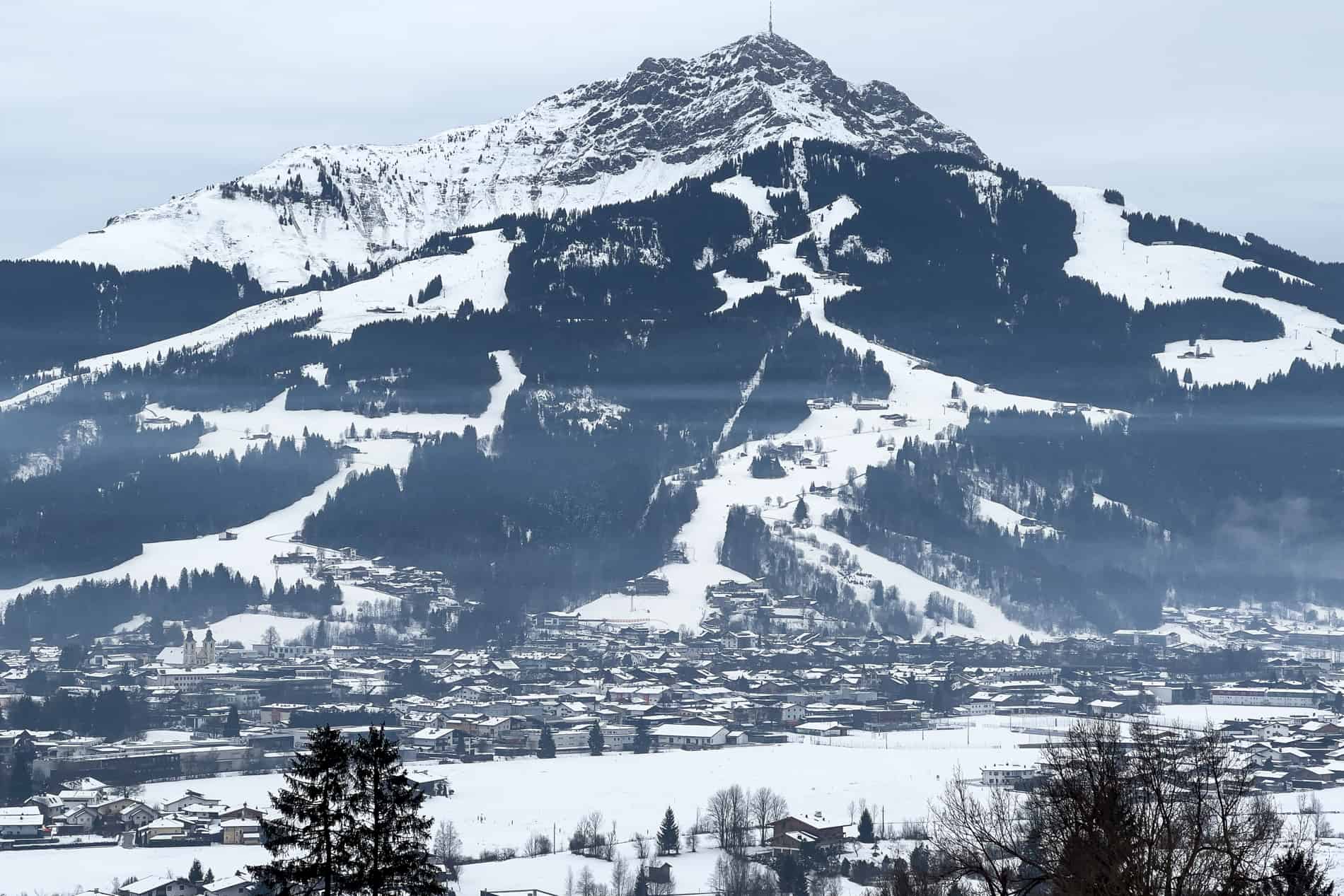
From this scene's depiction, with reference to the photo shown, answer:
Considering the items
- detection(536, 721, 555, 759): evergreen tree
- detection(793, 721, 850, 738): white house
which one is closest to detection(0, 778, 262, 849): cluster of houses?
detection(536, 721, 555, 759): evergreen tree

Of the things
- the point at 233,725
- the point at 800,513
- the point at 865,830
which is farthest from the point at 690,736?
the point at 800,513

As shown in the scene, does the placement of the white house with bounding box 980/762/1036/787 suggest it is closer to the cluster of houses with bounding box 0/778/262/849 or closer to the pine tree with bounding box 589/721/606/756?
the pine tree with bounding box 589/721/606/756

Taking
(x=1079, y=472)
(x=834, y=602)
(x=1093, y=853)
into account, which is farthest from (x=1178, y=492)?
(x=1093, y=853)

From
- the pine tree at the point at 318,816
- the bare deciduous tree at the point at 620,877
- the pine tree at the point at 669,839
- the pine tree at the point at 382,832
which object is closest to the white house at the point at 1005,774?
the pine tree at the point at 669,839

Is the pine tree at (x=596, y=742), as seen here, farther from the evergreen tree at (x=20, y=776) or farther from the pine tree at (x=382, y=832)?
the pine tree at (x=382, y=832)

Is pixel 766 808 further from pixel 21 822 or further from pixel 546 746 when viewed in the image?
pixel 546 746
